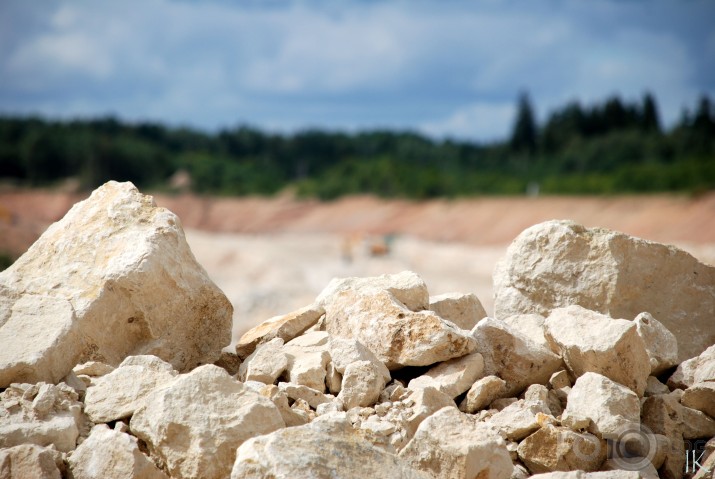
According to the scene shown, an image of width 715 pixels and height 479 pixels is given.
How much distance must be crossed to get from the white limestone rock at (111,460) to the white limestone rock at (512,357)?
2109 mm

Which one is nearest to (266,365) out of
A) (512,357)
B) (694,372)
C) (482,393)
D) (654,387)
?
(482,393)

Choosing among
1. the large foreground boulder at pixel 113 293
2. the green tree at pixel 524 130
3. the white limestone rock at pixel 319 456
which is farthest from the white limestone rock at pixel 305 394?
the green tree at pixel 524 130

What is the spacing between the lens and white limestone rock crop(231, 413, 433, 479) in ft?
11.8

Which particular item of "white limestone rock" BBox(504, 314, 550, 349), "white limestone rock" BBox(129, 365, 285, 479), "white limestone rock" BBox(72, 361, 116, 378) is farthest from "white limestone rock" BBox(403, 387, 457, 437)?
"white limestone rock" BBox(72, 361, 116, 378)

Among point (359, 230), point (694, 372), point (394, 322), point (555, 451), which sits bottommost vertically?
point (359, 230)

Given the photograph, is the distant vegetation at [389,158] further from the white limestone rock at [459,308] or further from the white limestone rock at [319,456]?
the white limestone rock at [319,456]

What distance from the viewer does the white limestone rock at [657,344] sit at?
211 inches

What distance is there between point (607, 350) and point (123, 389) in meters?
2.81

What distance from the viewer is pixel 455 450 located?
4.06 metres

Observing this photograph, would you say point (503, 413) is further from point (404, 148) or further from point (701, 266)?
point (404, 148)

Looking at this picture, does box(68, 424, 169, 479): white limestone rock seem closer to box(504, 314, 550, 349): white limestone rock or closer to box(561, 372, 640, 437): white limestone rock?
box(561, 372, 640, 437): white limestone rock

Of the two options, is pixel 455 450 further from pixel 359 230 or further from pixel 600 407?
pixel 359 230

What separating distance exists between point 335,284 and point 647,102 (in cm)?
7019

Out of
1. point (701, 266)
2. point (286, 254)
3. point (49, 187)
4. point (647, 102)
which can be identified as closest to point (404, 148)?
point (647, 102)
